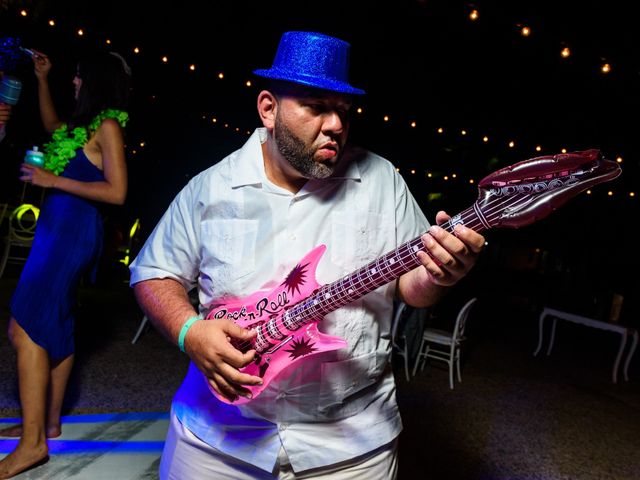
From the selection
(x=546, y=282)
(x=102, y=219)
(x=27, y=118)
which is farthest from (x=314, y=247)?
(x=546, y=282)

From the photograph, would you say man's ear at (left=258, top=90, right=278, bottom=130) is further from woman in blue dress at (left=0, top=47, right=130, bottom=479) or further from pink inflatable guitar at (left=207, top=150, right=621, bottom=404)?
woman in blue dress at (left=0, top=47, right=130, bottom=479)

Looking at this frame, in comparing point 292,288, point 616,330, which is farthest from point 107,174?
point 616,330

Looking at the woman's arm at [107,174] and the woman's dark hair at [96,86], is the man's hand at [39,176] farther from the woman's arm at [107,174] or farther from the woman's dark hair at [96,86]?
the woman's dark hair at [96,86]

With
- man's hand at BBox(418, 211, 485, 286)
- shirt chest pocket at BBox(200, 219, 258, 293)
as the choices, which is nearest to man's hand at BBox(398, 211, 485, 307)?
man's hand at BBox(418, 211, 485, 286)

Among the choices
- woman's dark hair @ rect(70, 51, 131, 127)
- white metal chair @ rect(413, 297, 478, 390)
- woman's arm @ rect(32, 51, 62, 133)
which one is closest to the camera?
woman's dark hair @ rect(70, 51, 131, 127)

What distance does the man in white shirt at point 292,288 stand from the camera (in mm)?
1176

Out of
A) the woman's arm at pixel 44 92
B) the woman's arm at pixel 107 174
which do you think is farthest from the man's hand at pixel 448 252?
the woman's arm at pixel 44 92

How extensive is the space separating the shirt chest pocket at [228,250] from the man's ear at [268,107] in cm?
31

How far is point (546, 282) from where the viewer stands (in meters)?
13.3

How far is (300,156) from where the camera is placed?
1296 mm

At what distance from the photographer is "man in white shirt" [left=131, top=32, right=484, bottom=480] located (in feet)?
3.86

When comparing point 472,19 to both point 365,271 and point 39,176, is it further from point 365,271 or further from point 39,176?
point 365,271

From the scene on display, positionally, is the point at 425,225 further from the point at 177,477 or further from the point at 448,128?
the point at 448,128

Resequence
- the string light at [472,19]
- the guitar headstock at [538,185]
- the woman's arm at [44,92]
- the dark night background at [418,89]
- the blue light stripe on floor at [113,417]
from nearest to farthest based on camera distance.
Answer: the guitar headstock at [538,185] < the woman's arm at [44,92] < the blue light stripe on floor at [113,417] < the string light at [472,19] < the dark night background at [418,89]
